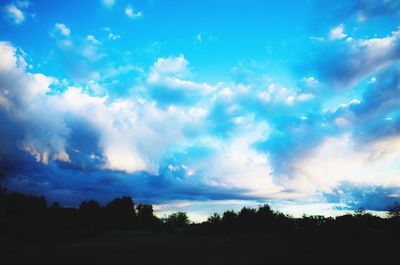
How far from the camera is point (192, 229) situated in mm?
97375

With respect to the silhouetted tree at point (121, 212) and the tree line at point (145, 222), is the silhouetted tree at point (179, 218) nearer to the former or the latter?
the tree line at point (145, 222)

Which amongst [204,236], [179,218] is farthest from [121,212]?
[204,236]

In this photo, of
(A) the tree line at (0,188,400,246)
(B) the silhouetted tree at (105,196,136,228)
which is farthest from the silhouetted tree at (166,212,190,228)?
(B) the silhouetted tree at (105,196,136,228)

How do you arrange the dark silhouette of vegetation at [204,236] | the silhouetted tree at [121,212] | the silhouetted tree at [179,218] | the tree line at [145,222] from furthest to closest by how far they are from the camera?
the silhouetted tree at [179,218]
the silhouetted tree at [121,212]
the tree line at [145,222]
the dark silhouette of vegetation at [204,236]

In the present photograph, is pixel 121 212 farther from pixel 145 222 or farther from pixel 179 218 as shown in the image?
pixel 179 218

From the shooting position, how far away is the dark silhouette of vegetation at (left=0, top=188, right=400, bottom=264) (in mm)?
46128

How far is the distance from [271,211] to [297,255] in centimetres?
5773

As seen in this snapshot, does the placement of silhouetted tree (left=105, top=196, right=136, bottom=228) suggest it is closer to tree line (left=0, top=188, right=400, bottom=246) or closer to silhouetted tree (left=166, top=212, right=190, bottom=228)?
tree line (left=0, top=188, right=400, bottom=246)

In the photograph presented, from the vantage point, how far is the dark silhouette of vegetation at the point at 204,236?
46128 millimetres

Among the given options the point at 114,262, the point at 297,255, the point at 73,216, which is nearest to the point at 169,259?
the point at 114,262

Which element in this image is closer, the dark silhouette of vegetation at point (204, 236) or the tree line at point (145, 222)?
the dark silhouette of vegetation at point (204, 236)

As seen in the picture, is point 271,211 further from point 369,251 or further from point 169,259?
point 169,259

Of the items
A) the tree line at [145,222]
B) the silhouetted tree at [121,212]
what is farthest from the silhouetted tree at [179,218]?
the silhouetted tree at [121,212]

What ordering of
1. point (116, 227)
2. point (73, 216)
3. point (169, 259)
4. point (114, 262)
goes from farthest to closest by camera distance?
1. point (73, 216)
2. point (116, 227)
3. point (169, 259)
4. point (114, 262)
